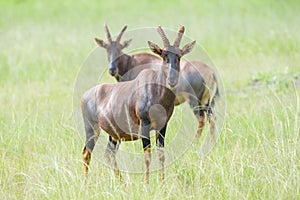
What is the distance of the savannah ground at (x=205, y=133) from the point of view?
5.46m

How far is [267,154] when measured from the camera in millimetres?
6020

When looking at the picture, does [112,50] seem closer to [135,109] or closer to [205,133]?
[205,133]

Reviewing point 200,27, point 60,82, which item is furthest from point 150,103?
point 200,27

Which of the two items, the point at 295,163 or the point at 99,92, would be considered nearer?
the point at 295,163

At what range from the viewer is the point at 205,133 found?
25.2 ft

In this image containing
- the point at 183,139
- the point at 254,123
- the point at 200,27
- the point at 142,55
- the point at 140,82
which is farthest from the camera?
the point at 200,27

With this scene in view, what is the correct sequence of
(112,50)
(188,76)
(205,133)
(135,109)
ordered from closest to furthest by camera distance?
(135,109), (205,133), (188,76), (112,50)

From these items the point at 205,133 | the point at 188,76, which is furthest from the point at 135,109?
the point at 188,76

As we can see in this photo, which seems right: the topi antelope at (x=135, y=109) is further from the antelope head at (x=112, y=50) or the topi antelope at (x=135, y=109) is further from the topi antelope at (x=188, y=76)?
the antelope head at (x=112, y=50)

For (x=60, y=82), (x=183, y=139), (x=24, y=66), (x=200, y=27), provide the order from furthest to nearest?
(x=200, y=27) → (x=24, y=66) → (x=60, y=82) → (x=183, y=139)

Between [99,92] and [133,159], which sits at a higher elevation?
[99,92]

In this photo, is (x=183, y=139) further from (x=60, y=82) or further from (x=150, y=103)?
(x=60, y=82)

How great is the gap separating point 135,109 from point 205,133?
193 cm

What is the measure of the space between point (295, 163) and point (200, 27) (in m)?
11.0
